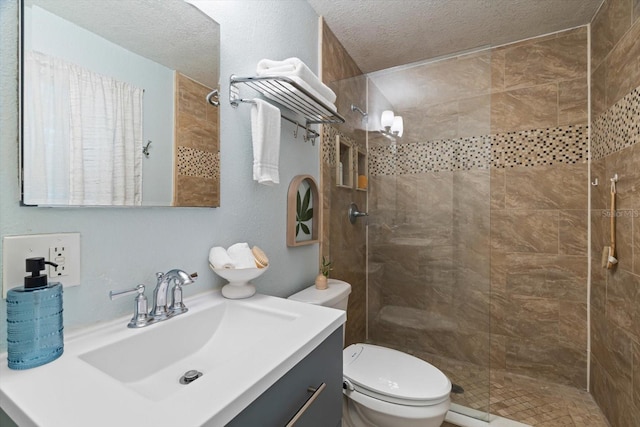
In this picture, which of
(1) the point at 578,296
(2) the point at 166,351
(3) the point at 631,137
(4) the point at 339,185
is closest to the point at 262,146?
(2) the point at 166,351

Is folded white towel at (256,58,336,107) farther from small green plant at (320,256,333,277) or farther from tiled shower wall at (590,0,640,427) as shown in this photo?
tiled shower wall at (590,0,640,427)

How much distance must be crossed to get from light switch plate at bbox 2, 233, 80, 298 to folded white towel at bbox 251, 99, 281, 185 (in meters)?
0.64

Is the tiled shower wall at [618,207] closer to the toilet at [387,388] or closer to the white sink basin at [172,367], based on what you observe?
the toilet at [387,388]

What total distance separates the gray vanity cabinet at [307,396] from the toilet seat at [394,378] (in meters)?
0.42

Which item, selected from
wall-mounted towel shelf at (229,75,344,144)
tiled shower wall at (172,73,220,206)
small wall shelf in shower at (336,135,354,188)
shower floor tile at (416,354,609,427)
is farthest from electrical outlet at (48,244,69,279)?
shower floor tile at (416,354,609,427)

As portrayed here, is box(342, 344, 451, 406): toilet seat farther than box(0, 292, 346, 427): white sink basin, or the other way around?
box(342, 344, 451, 406): toilet seat

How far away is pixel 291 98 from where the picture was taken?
137cm

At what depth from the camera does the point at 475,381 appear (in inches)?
70.1

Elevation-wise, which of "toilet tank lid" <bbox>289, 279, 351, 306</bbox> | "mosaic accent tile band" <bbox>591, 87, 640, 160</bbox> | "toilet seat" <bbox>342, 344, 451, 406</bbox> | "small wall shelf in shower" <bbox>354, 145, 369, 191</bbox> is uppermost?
"mosaic accent tile band" <bbox>591, 87, 640, 160</bbox>

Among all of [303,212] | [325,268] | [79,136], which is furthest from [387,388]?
[79,136]

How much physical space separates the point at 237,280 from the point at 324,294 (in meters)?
0.59

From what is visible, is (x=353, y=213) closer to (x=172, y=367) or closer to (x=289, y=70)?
(x=289, y=70)

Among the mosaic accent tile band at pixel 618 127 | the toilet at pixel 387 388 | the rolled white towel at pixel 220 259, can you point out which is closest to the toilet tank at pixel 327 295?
the toilet at pixel 387 388

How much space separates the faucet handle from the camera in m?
0.79
